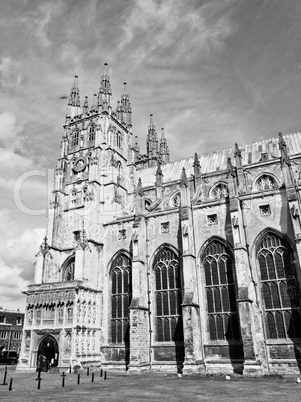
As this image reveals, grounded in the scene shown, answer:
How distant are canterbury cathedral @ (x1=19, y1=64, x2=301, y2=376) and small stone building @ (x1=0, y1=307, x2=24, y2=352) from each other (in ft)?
110

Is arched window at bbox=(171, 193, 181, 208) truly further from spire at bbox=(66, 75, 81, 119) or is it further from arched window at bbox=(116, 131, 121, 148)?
spire at bbox=(66, 75, 81, 119)

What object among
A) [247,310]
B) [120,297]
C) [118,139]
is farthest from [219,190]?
[118,139]

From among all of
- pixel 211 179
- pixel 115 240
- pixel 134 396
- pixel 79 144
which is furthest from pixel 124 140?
pixel 134 396

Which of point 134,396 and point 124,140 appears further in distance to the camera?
point 124,140

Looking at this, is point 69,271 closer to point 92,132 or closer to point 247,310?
point 92,132

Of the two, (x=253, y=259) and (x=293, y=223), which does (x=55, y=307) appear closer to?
(x=253, y=259)

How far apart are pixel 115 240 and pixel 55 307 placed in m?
8.83

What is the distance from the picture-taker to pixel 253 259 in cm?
2881

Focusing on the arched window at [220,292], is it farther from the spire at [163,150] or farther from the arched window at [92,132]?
the spire at [163,150]

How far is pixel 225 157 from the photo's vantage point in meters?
44.4

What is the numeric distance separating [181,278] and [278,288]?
8277 millimetres

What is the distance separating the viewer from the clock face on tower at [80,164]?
44919mm

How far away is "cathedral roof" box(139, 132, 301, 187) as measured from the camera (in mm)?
40469

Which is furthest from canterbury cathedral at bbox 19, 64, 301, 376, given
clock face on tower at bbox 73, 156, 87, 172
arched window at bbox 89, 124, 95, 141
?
arched window at bbox 89, 124, 95, 141
